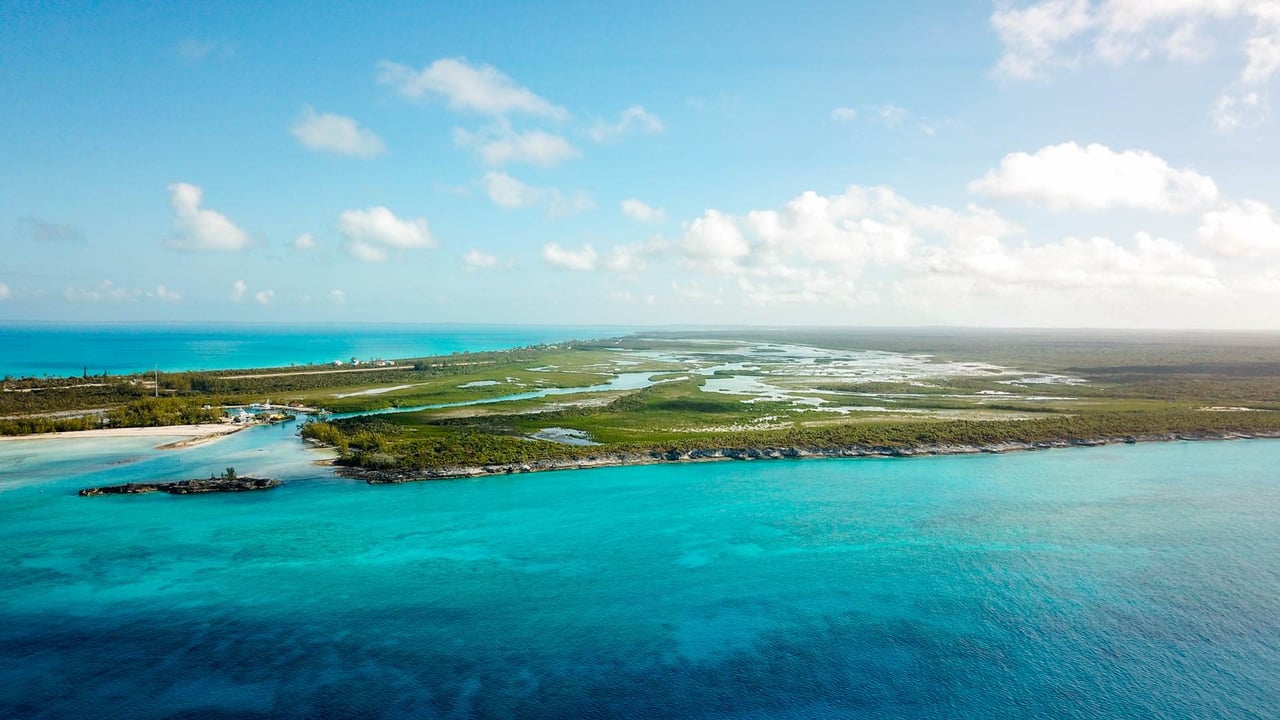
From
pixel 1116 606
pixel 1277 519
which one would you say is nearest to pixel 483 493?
pixel 1116 606

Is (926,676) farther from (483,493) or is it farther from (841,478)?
(483,493)

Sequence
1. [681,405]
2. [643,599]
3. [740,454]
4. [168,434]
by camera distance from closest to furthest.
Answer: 1. [643,599]
2. [740,454]
3. [168,434]
4. [681,405]

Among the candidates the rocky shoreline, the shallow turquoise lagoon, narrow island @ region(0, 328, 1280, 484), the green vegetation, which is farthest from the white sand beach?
the rocky shoreline

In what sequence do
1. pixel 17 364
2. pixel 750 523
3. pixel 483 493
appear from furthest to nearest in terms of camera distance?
pixel 17 364
pixel 483 493
pixel 750 523

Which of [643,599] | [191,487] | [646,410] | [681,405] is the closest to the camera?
[643,599]

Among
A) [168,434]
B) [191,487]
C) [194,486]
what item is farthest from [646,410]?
[168,434]

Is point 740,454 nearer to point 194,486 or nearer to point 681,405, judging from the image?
point 681,405

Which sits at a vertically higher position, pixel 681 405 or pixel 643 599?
pixel 681 405
